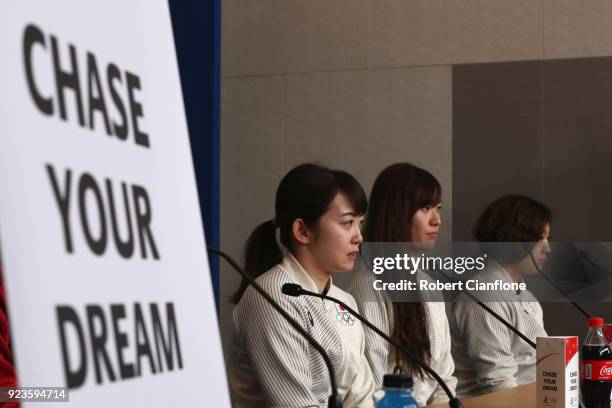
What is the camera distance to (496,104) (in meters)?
4.53

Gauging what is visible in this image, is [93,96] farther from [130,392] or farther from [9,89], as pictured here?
[130,392]

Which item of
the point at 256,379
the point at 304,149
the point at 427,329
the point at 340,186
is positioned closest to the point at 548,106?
the point at 304,149

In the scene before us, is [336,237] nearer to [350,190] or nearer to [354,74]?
[350,190]

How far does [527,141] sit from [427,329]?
196 centimetres

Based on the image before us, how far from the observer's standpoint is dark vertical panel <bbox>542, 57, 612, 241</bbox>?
436cm

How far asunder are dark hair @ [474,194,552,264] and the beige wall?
613 mm

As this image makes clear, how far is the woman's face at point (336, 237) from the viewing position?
7.97 ft

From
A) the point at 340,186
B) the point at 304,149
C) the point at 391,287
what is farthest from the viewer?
the point at 304,149

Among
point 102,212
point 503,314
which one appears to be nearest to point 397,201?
point 503,314

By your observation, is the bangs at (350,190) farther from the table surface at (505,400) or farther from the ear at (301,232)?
the table surface at (505,400)

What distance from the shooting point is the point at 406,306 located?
110 inches

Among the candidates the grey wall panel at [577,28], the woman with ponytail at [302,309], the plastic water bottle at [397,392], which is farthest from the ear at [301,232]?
the grey wall panel at [577,28]

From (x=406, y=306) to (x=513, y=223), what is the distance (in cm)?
123

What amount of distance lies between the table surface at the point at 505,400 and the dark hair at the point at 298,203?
0.59 m
